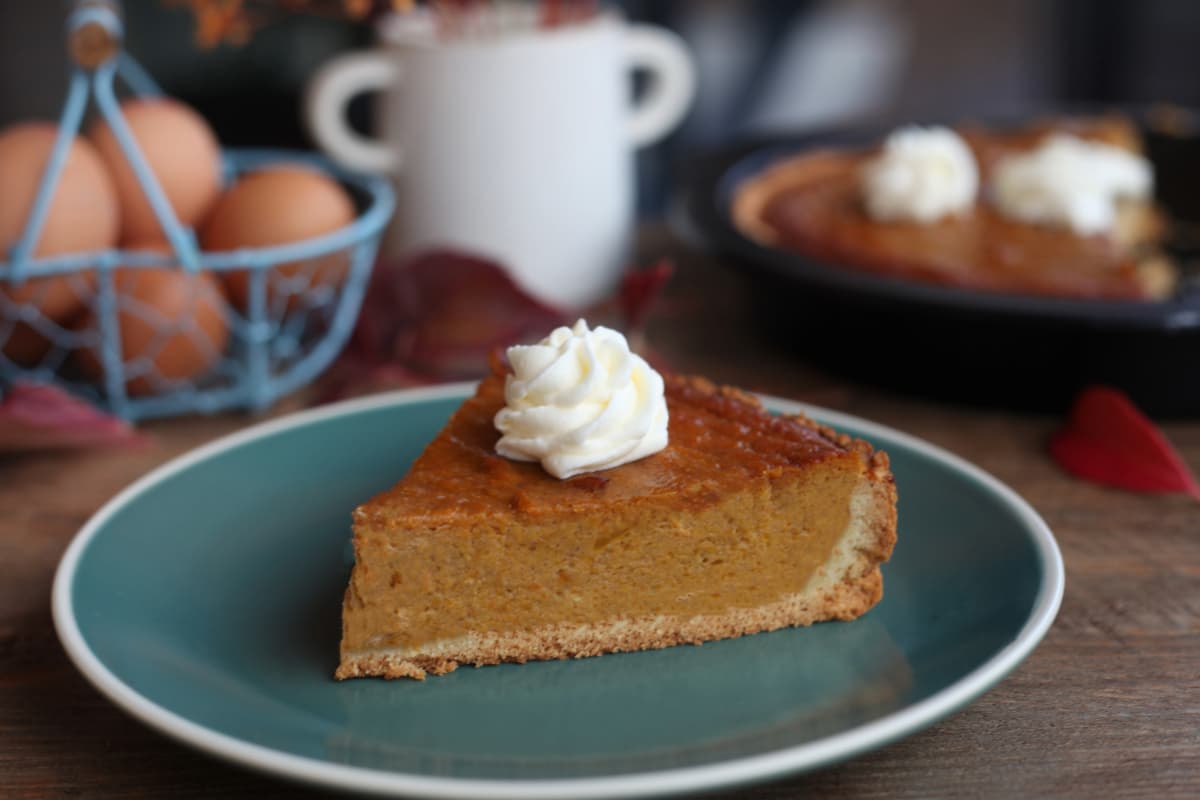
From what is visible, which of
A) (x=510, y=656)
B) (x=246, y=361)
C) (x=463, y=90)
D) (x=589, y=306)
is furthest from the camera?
(x=589, y=306)

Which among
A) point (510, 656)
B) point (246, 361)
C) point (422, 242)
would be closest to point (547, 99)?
point (422, 242)

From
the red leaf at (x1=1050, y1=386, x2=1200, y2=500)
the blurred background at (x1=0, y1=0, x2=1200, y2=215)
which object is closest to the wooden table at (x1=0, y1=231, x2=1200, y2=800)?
the red leaf at (x1=1050, y1=386, x2=1200, y2=500)

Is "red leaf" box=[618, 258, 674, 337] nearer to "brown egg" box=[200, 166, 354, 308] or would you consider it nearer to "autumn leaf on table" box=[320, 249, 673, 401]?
"autumn leaf on table" box=[320, 249, 673, 401]

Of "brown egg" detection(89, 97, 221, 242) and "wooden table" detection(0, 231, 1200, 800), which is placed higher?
"brown egg" detection(89, 97, 221, 242)

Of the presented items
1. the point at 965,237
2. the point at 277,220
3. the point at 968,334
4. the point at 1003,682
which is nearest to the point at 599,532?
the point at 1003,682

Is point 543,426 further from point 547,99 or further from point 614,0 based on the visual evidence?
point 614,0

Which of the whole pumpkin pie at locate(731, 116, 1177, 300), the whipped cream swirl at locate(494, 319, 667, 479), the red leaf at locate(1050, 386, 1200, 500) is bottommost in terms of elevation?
the red leaf at locate(1050, 386, 1200, 500)
